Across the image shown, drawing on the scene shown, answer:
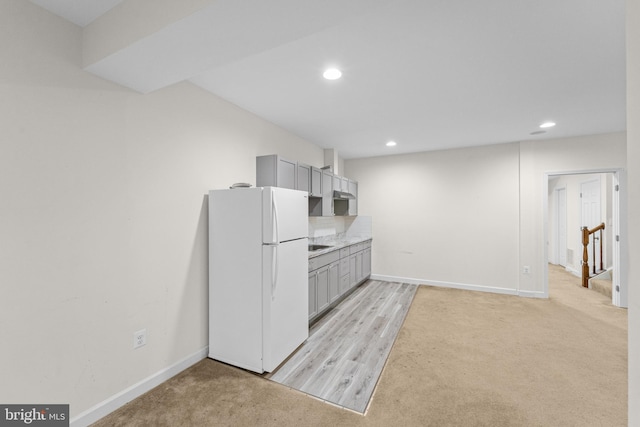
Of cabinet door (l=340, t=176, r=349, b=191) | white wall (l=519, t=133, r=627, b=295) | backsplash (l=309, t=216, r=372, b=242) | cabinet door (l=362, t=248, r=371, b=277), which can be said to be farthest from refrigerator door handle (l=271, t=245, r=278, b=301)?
white wall (l=519, t=133, r=627, b=295)

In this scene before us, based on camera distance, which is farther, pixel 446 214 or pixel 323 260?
pixel 446 214

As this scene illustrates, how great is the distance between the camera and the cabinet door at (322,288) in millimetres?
3352

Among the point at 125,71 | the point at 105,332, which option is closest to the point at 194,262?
the point at 105,332

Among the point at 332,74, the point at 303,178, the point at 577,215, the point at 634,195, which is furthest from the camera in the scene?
the point at 577,215

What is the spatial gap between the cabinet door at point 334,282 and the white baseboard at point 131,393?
5.74 ft

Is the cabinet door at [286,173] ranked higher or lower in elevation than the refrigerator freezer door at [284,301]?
higher

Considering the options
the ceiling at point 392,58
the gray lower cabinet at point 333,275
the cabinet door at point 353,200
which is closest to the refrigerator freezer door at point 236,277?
the gray lower cabinet at point 333,275

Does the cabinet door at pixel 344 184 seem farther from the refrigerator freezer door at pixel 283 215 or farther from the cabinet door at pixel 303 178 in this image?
the refrigerator freezer door at pixel 283 215

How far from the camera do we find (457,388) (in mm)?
2139

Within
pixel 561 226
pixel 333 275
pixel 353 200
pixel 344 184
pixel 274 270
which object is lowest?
pixel 333 275

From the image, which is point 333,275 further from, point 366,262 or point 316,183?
point 366,262

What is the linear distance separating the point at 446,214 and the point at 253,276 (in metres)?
4.03

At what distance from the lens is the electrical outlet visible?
204cm

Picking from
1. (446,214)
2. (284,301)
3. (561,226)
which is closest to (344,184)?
(446,214)
